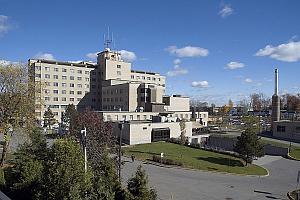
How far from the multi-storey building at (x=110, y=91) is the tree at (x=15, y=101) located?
3406cm

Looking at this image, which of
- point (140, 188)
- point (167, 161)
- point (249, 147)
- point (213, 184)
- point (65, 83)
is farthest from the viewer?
point (65, 83)

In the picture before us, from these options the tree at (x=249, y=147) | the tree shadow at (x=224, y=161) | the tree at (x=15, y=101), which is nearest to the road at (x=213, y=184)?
the tree at (x=249, y=147)

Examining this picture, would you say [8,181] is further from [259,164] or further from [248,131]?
[259,164]

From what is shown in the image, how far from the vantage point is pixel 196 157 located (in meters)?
45.1

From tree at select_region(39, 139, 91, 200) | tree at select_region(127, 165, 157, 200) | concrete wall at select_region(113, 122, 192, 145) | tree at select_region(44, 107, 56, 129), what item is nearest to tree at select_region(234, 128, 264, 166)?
concrete wall at select_region(113, 122, 192, 145)

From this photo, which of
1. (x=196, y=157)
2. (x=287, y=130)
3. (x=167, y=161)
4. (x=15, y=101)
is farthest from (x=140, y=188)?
(x=287, y=130)

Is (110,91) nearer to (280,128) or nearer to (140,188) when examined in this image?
(280,128)

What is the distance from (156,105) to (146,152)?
34.4m

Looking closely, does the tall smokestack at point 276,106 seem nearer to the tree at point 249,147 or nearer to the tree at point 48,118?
the tree at point 249,147

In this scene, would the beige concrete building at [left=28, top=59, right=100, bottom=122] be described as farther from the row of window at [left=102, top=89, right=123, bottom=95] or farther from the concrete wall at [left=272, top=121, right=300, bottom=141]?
the concrete wall at [left=272, top=121, right=300, bottom=141]

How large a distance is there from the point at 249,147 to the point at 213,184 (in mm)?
13486

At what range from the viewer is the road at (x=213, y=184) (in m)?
27.3

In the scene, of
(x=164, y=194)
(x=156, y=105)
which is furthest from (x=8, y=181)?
(x=156, y=105)

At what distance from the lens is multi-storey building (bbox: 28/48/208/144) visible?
80.3 metres
